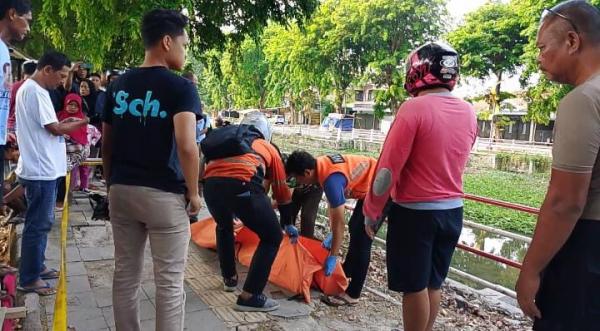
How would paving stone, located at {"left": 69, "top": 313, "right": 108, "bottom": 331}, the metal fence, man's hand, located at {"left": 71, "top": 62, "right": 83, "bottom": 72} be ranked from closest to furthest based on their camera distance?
paving stone, located at {"left": 69, "top": 313, "right": 108, "bottom": 331}, man's hand, located at {"left": 71, "top": 62, "right": 83, "bottom": 72}, the metal fence

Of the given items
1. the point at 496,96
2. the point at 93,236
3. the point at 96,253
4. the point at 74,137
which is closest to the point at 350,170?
the point at 96,253

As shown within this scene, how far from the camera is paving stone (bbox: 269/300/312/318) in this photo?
3395 millimetres

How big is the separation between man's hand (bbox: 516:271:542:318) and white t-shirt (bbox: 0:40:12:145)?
8.39ft

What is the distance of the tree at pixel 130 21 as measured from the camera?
4.41 m

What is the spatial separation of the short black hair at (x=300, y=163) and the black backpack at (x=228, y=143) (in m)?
0.36

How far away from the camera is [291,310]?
349cm

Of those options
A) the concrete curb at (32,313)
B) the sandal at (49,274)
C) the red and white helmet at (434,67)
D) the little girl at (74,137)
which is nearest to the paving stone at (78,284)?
the sandal at (49,274)

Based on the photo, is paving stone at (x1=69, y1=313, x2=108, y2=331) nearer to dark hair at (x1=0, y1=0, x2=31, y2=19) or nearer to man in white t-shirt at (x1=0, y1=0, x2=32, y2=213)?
man in white t-shirt at (x1=0, y1=0, x2=32, y2=213)

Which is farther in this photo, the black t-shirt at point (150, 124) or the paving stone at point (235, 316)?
the paving stone at point (235, 316)

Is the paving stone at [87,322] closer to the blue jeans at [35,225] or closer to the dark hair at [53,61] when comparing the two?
the blue jeans at [35,225]

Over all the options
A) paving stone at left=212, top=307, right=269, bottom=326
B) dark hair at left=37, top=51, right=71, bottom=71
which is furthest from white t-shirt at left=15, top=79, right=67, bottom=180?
paving stone at left=212, top=307, right=269, bottom=326

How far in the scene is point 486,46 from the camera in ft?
83.9

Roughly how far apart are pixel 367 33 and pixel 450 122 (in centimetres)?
2641

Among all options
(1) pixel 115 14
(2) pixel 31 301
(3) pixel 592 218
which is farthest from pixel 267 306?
(1) pixel 115 14
